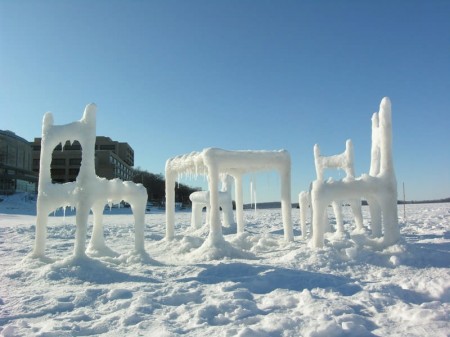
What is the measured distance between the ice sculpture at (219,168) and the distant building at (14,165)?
41981mm

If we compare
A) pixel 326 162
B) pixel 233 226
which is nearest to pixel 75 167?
pixel 233 226

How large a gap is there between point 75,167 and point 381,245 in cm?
6975

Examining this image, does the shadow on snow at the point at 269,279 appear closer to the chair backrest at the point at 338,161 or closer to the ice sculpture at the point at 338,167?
the ice sculpture at the point at 338,167

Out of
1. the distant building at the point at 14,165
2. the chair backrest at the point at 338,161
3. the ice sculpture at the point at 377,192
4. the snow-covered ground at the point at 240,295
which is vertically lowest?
the snow-covered ground at the point at 240,295

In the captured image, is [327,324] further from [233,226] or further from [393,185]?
[233,226]

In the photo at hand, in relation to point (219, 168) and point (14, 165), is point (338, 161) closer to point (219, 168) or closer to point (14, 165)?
point (219, 168)

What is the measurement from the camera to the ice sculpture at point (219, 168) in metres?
12.5

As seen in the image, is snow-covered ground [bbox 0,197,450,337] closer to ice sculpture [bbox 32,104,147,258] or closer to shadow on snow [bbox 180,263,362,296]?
shadow on snow [bbox 180,263,362,296]

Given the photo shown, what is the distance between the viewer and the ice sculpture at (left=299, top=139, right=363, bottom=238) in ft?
51.6

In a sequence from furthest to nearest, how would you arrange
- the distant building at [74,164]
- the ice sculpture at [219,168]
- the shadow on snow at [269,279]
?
the distant building at [74,164], the ice sculpture at [219,168], the shadow on snow at [269,279]

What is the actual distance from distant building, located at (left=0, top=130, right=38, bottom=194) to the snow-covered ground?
46865 mm

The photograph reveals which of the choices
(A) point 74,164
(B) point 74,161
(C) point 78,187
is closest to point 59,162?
(B) point 74,161

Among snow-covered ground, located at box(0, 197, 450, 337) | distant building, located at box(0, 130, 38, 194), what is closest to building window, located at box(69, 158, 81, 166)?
distant building, located at box(0, 130, 38, 194)

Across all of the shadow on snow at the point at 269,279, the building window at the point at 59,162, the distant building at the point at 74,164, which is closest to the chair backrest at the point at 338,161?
the shadow on snow at the point at 269,279
